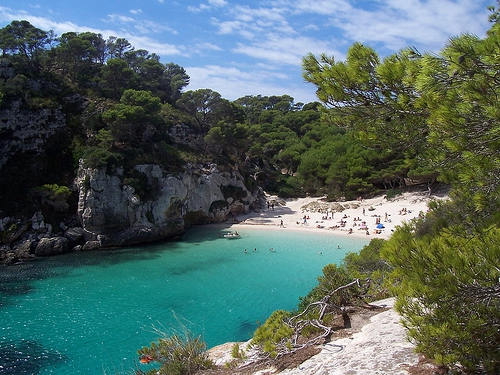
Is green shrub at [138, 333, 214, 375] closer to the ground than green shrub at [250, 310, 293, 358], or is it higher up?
closer to the ground

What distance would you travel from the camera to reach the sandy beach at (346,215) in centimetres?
2788

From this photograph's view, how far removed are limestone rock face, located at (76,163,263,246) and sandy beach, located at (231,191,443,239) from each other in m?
4.05

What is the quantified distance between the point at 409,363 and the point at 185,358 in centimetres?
396

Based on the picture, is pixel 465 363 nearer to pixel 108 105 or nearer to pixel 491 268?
pixel 491 268

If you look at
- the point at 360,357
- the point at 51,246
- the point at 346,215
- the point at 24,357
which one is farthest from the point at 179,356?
the point at 346,215

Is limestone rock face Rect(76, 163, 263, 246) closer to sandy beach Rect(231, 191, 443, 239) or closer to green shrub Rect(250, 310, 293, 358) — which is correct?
sandy beach Rect(231, 191, 443, 239)

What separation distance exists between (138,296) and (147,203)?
471 inches

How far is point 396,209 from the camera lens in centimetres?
3027

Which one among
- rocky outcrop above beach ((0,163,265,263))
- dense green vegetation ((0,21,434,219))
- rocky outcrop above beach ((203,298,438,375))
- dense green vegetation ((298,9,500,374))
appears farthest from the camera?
dense green vegetation ((0,21,434,219))

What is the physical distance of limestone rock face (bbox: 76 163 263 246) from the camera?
Answer: 81.6 ft

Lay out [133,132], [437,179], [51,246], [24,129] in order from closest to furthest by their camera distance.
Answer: [437,179] < [51,246] < [24,129] < [133,132]

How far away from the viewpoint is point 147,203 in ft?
87.4

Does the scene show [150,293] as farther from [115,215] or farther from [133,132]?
[133,132]

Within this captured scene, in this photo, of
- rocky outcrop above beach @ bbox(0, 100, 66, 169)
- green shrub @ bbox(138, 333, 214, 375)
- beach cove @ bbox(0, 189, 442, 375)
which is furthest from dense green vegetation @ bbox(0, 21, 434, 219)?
green shrub @ bbox(138, 333, 214, 375)
